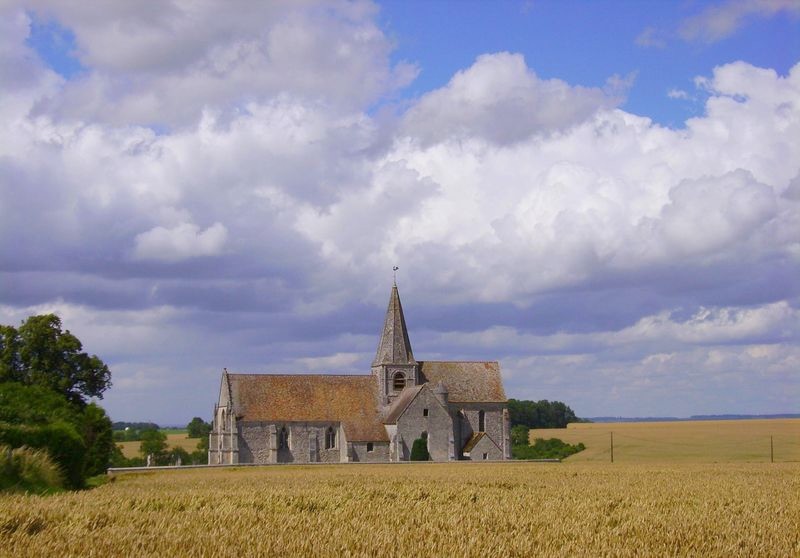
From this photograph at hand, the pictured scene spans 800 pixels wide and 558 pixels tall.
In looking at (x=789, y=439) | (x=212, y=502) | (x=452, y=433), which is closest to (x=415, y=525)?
(x=212, y=502)

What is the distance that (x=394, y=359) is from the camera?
8106 cm

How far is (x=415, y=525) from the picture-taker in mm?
16578

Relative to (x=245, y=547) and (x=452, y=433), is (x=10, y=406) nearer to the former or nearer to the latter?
(x=245, y=547)

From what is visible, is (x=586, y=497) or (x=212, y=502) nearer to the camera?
(x=212, y=502)

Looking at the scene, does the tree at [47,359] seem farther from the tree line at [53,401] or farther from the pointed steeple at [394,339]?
the pointed steeple at [394,339]

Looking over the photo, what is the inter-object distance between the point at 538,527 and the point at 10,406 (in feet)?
77.4

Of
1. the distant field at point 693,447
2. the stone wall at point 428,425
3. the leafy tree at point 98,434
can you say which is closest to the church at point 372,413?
the stone wall at point 428,425

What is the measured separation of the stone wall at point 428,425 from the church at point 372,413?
0.26ft

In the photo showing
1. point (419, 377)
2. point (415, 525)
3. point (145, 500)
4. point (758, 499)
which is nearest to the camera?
point (415, 525)

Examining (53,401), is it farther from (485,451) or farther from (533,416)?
(533,416)

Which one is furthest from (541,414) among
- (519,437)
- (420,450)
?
(420,450)

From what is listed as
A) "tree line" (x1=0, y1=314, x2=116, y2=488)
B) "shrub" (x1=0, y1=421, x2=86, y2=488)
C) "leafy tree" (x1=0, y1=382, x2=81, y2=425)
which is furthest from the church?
"shrub" (x1=0, y1=421, x2=86, y2=488)

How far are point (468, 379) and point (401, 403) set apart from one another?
299 inches

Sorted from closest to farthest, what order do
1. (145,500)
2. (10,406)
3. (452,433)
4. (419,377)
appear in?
(145,500) < (10,406) < (452,433) < (419,377)
